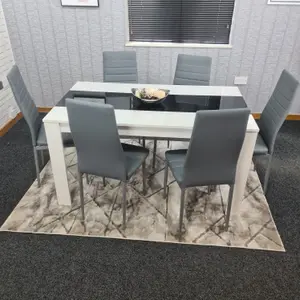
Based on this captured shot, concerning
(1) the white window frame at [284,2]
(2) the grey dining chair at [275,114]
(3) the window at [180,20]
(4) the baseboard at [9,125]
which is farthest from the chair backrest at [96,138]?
(1) the white window frame at [284,2]

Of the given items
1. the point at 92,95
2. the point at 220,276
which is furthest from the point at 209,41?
the point at 220,276

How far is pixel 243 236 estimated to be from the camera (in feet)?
6.16

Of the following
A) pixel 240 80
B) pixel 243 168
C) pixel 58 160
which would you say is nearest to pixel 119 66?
pixel 58 160

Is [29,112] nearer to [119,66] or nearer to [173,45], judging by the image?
[119,66]

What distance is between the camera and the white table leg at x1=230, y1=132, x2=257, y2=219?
5.75ft

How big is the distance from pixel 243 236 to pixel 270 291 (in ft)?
1.32

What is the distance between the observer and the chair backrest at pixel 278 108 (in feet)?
6.34

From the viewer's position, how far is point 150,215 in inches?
80.5

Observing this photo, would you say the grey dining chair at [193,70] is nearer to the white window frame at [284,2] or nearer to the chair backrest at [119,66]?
the chair backrest at [119,66]

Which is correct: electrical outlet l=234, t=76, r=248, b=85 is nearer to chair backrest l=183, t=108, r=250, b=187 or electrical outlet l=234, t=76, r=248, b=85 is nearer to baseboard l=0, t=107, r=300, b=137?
baseboard l=0, t=107, r=300, b=137

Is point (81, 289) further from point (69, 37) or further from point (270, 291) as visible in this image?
point (69, 37)

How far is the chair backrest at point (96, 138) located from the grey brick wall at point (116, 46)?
2.05 meters

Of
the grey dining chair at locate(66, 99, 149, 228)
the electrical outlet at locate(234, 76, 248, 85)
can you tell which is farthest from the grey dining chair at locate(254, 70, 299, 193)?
the electrical outlet at locate(234, 76, 248, 85)

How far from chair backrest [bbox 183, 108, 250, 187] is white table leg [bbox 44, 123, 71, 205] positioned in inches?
35.1
